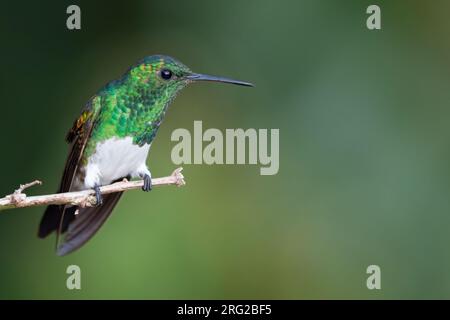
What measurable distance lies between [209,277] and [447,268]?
2079 millimetres

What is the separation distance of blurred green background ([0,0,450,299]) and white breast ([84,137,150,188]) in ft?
5.02

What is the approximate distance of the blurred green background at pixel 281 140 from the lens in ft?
20.5

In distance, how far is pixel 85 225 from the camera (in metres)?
5.14

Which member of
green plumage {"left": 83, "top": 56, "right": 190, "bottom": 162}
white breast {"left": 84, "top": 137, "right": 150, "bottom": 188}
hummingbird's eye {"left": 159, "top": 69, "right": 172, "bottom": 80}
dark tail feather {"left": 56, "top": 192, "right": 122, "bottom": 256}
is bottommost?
dark tail feather {"left": 56, "top": 192, "right": 122, "bottom": 256}

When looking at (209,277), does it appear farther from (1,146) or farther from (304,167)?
(1,146)

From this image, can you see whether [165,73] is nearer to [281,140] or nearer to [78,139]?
[78,139]

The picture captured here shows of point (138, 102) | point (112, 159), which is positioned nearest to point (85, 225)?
point (112, 159)

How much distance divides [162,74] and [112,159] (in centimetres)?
64

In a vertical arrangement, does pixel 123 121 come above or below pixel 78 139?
above

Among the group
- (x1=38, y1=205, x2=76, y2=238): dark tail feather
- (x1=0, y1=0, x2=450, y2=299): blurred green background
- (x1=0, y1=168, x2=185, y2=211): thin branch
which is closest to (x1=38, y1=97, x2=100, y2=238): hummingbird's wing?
(x1=38, y1=205, x2=76, y2=238): dark tail feather

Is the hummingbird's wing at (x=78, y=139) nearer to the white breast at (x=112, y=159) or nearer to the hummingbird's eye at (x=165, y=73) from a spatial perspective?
the white breast at (x=112, y=159)

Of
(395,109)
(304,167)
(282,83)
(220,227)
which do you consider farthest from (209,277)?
(395,109)

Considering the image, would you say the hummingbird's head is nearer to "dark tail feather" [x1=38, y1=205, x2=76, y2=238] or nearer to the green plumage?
the green plumage

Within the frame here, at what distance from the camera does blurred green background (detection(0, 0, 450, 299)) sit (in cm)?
626
